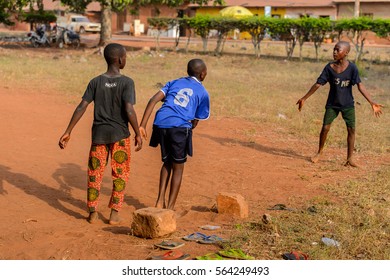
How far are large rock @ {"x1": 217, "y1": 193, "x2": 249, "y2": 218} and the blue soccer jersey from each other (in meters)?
0.75

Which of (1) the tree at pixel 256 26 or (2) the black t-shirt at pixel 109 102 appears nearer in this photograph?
(2) the black t-shirt at pixel 109 102

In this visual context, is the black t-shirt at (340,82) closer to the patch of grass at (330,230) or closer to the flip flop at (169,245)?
the patch of grass at (330,230)

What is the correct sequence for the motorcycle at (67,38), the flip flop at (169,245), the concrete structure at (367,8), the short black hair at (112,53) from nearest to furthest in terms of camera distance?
the flip flop at (169,245)
the short black hair at (112,53)
the motorcycle at (67,38)
the concrete structure at (367,8)

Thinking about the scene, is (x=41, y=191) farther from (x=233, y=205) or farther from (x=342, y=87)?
(x=342, y=87)

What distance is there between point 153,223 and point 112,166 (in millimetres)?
897

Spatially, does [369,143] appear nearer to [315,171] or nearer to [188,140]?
[315,171]

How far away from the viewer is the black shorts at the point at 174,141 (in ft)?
19.4

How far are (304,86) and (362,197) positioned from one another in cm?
1112

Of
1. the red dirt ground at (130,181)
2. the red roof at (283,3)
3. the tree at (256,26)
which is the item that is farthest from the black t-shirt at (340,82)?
the red roof at (283,3)

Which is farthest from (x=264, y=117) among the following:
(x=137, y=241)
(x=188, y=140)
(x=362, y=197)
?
(x=137, y=241)

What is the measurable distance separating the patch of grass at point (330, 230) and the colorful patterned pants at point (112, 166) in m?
1.11

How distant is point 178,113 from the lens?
5.91 meters

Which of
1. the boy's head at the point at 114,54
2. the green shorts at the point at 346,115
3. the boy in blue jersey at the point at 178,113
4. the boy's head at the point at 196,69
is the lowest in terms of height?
the green shorts at the point at 346,115

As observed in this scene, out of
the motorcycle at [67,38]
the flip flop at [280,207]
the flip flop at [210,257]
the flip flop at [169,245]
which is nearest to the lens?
the flip flop at [210,257]
